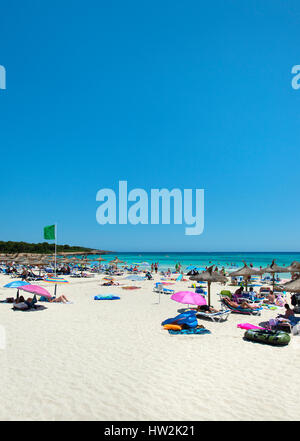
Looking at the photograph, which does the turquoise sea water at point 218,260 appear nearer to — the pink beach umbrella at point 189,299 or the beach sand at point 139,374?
the pink beach umbrella at point 189,299

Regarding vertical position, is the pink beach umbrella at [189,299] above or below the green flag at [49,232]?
below

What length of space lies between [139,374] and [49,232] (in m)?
13.7

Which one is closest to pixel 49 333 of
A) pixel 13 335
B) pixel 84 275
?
pixel 13 335

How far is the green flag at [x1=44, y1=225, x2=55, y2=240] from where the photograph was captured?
1756 cm

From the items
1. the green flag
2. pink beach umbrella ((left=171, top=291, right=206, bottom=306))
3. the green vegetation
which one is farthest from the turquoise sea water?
pink beach umbrella ((left=171, top=291, right=206, bottom=306))

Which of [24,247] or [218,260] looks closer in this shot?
[24,247]

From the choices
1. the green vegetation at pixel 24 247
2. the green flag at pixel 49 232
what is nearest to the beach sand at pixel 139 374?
the green flag at pixel 49 232

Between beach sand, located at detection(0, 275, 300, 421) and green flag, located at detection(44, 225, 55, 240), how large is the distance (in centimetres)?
786

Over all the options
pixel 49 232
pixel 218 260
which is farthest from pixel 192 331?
pixel 218 260

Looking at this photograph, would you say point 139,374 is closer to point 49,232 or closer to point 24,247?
point 49,232

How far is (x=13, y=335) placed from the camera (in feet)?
28.2

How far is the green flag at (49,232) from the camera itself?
17562mm

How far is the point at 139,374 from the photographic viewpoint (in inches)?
234

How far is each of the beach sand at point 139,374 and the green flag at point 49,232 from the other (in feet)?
25.8
